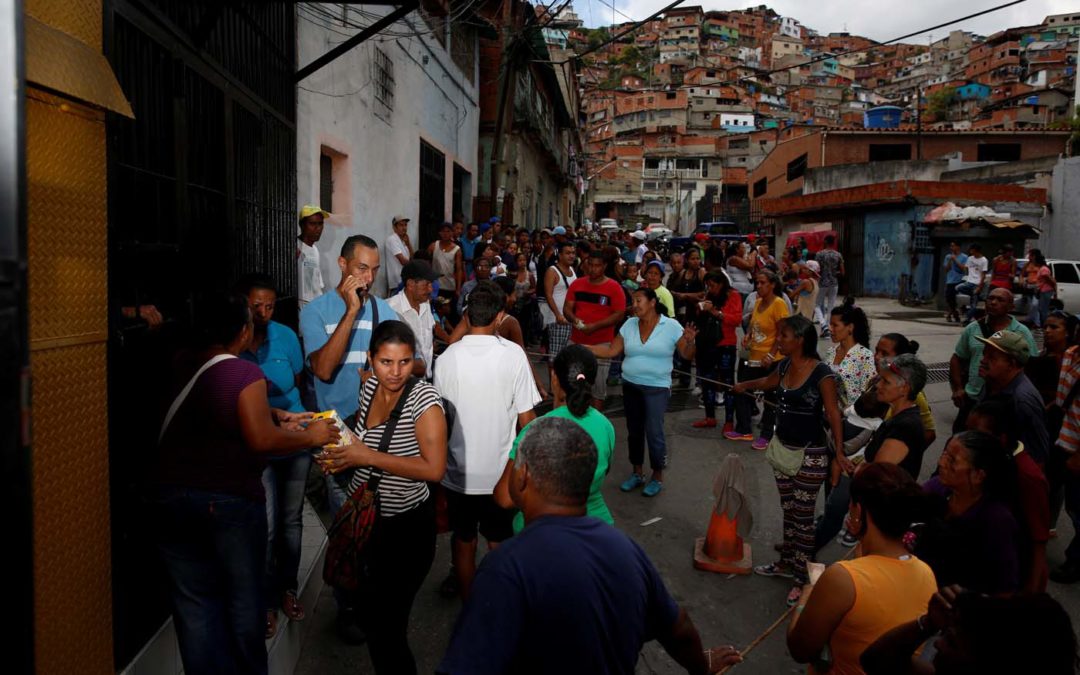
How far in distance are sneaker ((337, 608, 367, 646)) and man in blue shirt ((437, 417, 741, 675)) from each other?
2237 mm

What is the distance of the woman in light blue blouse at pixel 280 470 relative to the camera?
3.58 metres

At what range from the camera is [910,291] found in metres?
23.3

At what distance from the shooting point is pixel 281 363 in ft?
12.0

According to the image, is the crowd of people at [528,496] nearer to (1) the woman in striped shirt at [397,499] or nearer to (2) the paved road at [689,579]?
(1) the woman in striped shirt at [397,499]

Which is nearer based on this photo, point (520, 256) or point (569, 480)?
point (569, 480)

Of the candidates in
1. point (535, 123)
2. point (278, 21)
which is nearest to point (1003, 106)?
point (535, 123)

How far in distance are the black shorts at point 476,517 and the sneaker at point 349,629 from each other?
709 mm

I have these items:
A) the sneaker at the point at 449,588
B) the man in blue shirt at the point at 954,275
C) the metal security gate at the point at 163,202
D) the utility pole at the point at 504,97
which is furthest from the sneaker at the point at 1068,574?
the man in blue shirt at the point at 954,275

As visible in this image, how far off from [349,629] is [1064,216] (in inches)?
1095

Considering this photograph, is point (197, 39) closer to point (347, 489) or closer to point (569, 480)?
point (347, 489)

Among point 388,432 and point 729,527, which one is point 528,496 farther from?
point 729,527

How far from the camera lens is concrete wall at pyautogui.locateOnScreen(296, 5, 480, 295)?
6.81 m

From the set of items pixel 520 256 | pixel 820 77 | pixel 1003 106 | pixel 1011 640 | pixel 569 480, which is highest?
pixel 820 77

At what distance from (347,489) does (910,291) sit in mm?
23747
